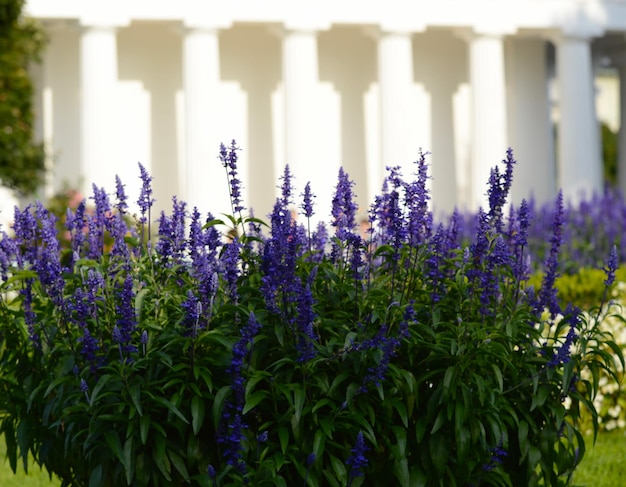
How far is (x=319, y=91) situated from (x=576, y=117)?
8.73 m

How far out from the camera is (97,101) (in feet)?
116

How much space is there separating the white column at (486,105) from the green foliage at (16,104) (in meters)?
14.5

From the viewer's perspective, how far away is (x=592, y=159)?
38844mm

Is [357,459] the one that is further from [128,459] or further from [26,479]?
[26,479]

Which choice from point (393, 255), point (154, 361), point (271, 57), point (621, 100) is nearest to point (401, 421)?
point (393, 255)

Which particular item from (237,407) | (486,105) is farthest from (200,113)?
(237,407)

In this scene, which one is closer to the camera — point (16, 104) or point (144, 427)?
point (144, 427)

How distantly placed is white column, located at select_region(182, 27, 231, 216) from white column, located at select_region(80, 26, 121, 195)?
229 cm

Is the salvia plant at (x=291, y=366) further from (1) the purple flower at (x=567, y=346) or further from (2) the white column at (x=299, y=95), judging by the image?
(2) the white column at (x=299, y=95)

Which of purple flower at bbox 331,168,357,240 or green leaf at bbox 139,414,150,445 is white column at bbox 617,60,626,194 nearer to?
purple flower at bbox 331,168,357,240

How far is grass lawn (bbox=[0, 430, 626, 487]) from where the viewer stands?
33.8 ft

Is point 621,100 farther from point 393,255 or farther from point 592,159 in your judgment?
point 393,255

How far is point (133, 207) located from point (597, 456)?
25.1 metres

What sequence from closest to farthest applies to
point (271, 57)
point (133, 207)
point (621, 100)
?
1. point (133, 207)
2. point (271, 57)
3. point (621, 100)
